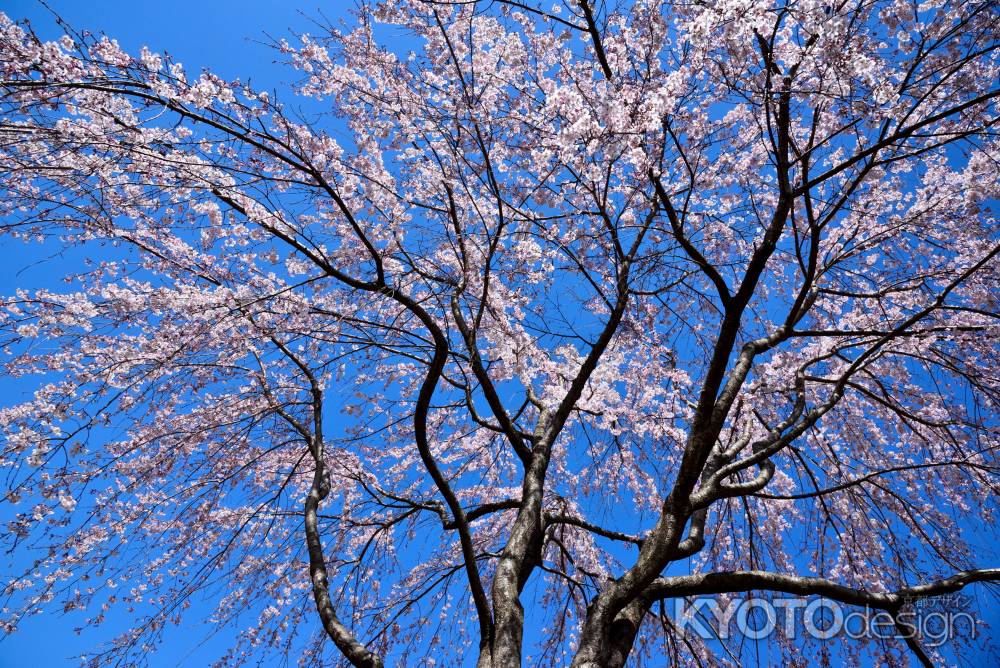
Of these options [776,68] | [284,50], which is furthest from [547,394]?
[284,50]

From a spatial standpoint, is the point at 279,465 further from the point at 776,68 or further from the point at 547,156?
the point at 776,68

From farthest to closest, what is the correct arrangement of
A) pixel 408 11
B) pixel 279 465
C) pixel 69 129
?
pixel 279 465 < pixel 408 11 < pixel 69 129

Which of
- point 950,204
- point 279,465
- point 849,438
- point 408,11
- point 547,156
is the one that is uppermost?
point 408,11

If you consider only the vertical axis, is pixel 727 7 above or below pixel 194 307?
above

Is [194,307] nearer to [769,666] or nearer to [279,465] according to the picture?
[279,465]

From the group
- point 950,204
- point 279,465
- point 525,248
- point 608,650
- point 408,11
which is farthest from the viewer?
point 279,465

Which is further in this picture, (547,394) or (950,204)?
(547,394)

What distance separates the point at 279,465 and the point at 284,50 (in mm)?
4239

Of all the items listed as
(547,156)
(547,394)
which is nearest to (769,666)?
(547,394)

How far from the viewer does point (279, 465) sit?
6383 millimetres

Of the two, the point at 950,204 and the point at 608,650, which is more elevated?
the point at 950,204

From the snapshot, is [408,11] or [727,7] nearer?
[727,7]

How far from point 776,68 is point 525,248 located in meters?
2.50

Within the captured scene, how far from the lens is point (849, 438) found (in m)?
6.24
